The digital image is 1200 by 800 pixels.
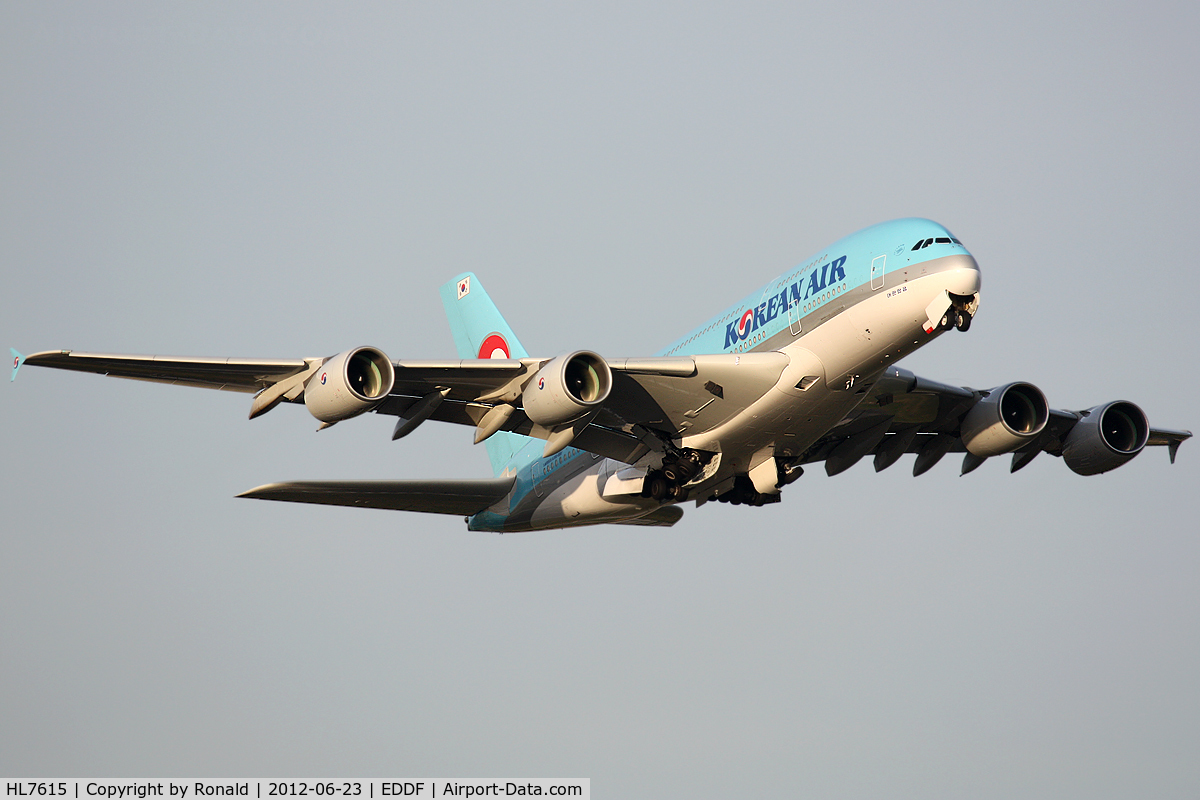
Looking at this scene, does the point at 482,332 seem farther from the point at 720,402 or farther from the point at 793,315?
the point at 793,315

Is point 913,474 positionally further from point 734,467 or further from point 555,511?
point 555,511

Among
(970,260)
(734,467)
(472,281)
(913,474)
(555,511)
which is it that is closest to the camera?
(970,260)

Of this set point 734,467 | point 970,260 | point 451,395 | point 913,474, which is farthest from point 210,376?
point 913,474

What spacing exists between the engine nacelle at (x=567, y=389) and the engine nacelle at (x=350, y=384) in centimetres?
273

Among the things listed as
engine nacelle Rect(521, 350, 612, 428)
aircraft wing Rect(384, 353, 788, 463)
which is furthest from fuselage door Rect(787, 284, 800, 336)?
engine nacelle Rect(521, 350, 612, 428)

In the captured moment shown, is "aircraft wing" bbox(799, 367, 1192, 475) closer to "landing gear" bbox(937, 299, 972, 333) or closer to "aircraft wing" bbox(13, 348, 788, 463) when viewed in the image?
"aircraft wing" bbox(13, 348, 788, 463)

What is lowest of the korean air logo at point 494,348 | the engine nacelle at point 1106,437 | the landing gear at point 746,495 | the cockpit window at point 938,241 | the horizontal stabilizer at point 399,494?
the landing gear at point 746,495

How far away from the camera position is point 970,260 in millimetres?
24578

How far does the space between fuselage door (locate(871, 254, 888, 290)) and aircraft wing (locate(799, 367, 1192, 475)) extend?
5.80 meters

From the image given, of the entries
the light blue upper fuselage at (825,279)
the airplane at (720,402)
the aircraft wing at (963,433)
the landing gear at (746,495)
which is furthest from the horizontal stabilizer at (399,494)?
the aircraft wing at (963,433)

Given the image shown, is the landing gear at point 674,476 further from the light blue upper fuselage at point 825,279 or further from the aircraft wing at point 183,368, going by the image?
the aircraft wing at point 183,368

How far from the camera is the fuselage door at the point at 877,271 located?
25031 mm

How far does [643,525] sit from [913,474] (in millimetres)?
7103

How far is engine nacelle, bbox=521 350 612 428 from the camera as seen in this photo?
24.9 metres
